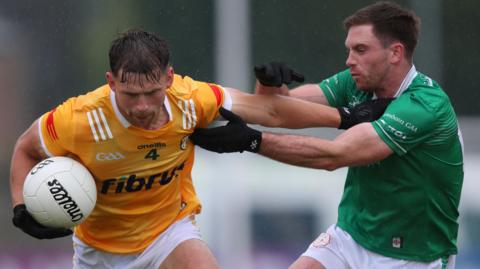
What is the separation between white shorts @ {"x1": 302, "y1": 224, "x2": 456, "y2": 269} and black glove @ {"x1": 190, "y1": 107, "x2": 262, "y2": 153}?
2.70ft

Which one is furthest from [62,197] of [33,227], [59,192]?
[33,227]

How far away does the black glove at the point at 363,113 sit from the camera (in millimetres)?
6062

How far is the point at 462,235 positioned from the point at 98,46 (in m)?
3.38

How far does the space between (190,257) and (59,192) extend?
30.3 inches

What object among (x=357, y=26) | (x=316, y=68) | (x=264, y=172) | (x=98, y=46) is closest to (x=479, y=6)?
(x=316, y=68)

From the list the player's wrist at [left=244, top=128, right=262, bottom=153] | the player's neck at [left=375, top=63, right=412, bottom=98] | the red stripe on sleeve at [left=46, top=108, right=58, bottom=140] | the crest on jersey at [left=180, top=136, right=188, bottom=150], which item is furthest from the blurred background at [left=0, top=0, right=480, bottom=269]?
the red stripe on sleeve at [left=46, top=108, right=58, bottom=140]

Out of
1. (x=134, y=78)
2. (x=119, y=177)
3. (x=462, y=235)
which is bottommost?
(x=462, y=235)

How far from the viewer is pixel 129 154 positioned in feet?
18.8

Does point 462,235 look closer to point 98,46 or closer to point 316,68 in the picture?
point 316,68

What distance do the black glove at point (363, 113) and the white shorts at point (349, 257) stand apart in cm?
64

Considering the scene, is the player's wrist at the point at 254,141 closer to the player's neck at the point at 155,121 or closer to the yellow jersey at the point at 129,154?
the yellow jersey at the point at 129,154

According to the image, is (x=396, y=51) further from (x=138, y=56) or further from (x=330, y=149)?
(x=138, y=56)

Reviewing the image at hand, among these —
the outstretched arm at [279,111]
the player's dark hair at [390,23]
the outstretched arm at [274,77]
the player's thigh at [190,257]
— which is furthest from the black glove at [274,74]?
the player's thigh at [190,257]

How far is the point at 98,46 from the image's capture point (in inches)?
380
